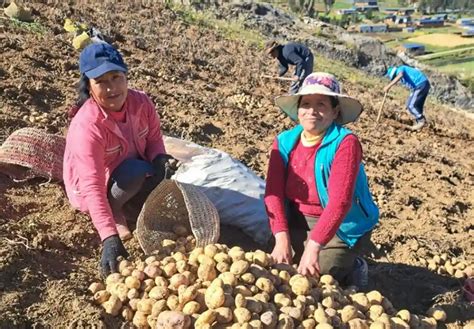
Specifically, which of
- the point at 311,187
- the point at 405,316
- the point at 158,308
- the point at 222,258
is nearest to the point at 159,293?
the point at 158,308

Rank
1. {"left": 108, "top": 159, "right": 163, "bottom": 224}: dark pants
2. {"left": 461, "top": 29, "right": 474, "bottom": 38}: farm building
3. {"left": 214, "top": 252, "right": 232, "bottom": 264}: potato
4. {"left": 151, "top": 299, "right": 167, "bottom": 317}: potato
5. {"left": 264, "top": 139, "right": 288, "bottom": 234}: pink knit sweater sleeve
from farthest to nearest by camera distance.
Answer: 1. {"left": 461, "top": 29, "right": 474, "bottom": 38}: farm building
2. {"left": 108, "top": 159, "right": 163, "bottom": 224}: dark pants
3. {"left": 264, "top": 139, "right": 288, "bottom": 234}: pink knit sweater sleeve
4. {"left": 214, "top": 252, "right": 232, "bottom": 264}: potato
5. {"left": 151, "top": 299, "right": 167, "bottom": 317}: potato

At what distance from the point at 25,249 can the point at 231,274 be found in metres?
1.02

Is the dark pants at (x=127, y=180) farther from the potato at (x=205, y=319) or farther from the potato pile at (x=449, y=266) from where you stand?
the potato pile at (x=449, y=266)

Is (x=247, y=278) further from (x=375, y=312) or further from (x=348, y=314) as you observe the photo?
(x=375, y=312)

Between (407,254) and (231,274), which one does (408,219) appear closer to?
(407,254)

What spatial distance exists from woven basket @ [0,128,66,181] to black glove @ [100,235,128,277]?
1201mm

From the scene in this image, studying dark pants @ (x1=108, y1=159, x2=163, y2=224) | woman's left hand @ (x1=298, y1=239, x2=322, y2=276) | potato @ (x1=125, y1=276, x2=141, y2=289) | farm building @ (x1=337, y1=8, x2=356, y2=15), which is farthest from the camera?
farm building @ (x1=337, y1=8, x2=356, y2=15)

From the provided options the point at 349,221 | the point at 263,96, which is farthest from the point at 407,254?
the point at 263,96

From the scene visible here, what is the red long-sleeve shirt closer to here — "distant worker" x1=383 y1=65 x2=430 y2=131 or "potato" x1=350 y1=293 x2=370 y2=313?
"potato" x1=350 y1=293 x2=370 y2=313

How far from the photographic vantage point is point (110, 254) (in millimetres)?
2307

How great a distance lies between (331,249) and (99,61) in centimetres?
144

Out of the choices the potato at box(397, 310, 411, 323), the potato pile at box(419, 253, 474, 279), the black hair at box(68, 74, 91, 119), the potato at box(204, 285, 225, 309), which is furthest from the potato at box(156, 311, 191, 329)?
the potato pile at box(419, 253, 474, 279)

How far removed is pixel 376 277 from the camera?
3.17 metres

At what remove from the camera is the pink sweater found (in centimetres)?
243
